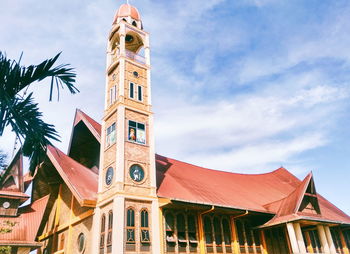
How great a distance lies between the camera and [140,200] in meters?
16.2

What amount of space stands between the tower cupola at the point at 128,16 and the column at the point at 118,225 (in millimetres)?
14895

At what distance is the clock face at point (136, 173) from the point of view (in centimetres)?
1695

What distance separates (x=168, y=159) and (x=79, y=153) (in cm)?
727

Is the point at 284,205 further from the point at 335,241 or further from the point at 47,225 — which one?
the point at 47,225

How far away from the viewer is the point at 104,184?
17.8 meters

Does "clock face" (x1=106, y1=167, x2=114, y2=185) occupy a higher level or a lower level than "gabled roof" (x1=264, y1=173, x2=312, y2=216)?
higher

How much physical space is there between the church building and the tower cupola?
8 centimetres

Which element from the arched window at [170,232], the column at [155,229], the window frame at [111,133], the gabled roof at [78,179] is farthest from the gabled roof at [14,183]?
the arched window at [170,232]

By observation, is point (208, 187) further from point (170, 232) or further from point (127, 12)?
point (127, 12)

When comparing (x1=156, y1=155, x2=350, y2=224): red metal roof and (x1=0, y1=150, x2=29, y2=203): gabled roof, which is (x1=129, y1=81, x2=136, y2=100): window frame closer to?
(x1=156, y1=155, x2=350, y2=224): red metal roof

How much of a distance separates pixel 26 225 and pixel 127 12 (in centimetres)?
1774

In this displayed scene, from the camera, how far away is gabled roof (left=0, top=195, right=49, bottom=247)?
61.7 ft

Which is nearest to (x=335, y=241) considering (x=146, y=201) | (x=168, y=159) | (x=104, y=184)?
(x=168, y=159)

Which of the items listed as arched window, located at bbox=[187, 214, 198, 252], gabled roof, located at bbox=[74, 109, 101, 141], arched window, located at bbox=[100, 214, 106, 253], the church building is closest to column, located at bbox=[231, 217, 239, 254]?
the church building
